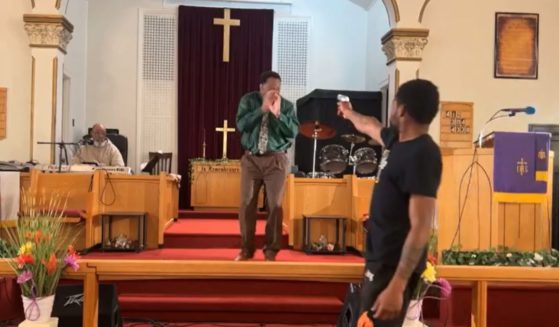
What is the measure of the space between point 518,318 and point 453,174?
140 centimetres

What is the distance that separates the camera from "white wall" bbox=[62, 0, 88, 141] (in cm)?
920

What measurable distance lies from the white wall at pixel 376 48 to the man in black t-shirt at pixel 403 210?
770 centimetres

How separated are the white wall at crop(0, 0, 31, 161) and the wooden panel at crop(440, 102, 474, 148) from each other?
5.35 meters

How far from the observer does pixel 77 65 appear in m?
9.64

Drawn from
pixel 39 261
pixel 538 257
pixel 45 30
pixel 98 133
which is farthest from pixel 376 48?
pixel 39 261

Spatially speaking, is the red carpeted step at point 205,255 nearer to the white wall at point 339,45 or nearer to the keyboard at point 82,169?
the keyboard at point 82,169

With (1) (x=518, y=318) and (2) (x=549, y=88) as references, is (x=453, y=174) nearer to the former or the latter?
(1) (x=518, y=318)

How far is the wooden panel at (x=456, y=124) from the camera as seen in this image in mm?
7457

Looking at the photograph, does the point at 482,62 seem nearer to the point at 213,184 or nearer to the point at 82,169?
the point at 213,184

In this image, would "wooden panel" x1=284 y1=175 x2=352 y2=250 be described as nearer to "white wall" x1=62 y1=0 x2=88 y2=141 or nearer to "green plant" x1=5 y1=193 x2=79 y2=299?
"green plant" x1=5 y1=193 x2=79 y2=299

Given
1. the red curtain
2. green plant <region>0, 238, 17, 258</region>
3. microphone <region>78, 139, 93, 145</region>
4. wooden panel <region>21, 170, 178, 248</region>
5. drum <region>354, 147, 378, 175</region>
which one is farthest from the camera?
the red curtain

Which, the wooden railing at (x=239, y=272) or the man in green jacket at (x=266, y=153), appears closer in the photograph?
the wooden railing at (x=239, y=272)

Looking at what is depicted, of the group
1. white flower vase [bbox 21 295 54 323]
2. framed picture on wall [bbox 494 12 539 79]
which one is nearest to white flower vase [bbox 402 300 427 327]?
white flower vase [bbox 21 295 54 323]

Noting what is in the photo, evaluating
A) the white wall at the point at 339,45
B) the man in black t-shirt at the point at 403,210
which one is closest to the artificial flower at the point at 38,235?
the man in black t-shirt at the point at 403,210
